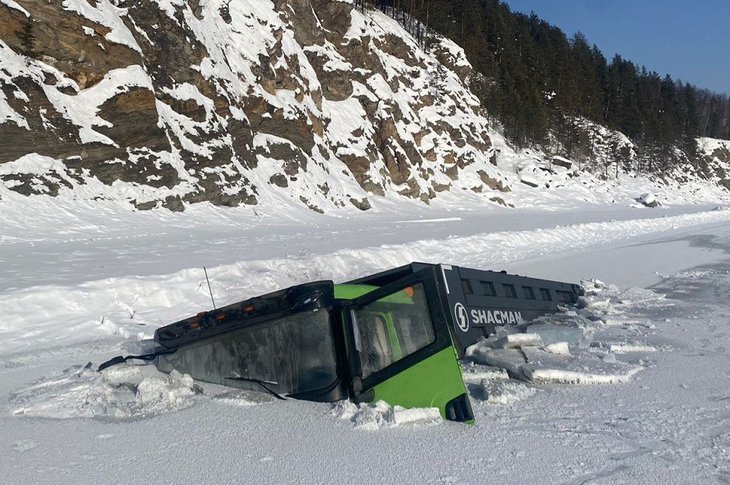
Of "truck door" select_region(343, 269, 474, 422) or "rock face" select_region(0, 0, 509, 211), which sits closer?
"truck door" select_region(343, 269, 474, 422)

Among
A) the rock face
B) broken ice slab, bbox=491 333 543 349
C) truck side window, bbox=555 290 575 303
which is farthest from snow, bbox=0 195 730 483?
the rock face

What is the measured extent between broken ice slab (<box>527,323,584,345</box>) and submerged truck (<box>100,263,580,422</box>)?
129 inches

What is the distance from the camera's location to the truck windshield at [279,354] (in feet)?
15.4

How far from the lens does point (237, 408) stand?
4.72 m

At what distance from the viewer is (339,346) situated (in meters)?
4.65

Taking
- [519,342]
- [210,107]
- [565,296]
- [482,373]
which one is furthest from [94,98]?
[482,373]

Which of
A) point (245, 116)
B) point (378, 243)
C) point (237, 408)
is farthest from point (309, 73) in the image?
point (237, 408)

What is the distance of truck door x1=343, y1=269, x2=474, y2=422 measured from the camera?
447 cm

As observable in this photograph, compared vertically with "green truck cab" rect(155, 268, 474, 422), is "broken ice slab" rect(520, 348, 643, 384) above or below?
below

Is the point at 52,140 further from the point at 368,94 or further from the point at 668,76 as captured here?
the point at 668,76

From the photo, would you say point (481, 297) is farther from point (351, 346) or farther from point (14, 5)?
point (14, 5)

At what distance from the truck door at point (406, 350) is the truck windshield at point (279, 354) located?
0.23 m

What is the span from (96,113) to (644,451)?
22507 mm

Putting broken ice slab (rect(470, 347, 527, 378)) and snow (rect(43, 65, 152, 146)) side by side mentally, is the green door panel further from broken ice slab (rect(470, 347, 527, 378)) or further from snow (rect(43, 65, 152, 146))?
snow (rect(43, 65, 152, 146))
